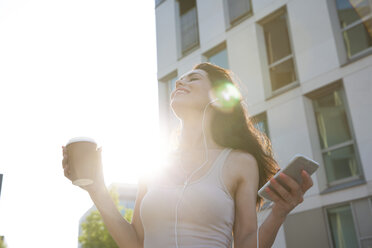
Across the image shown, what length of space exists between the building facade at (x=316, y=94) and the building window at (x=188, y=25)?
1.62 meters

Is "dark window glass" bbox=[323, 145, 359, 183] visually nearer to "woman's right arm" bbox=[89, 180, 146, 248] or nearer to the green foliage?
"woman's right arm" bbox=[89, 180, 146, 248]

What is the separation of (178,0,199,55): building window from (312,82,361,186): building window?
5.69 meters

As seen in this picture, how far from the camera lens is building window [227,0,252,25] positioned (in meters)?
12.1

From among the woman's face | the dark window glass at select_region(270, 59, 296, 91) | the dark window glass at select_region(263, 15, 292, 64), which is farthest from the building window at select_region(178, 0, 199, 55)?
the woman's face

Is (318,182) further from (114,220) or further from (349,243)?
(114,220)

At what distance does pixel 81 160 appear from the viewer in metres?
2.01

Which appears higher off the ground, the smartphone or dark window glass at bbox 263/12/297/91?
dark window glass at bbox 263/12/297/91

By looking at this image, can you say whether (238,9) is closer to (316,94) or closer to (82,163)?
(316,94)

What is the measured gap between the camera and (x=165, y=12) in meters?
15.4

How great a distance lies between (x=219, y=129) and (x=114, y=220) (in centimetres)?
88

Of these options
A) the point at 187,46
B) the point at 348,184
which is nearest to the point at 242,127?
the point at 348,184

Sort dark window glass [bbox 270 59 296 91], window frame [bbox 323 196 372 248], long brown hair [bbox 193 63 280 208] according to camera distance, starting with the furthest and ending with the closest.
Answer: dark window glass [bbox 270 59 296 91] < window frame [bbox 323 196 372 248] < long brown hair [bbox 193 63 280 208]

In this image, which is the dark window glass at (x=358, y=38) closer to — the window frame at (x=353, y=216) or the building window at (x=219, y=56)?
the window frame at (x=353, y=216)

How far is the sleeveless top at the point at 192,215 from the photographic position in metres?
1.83
